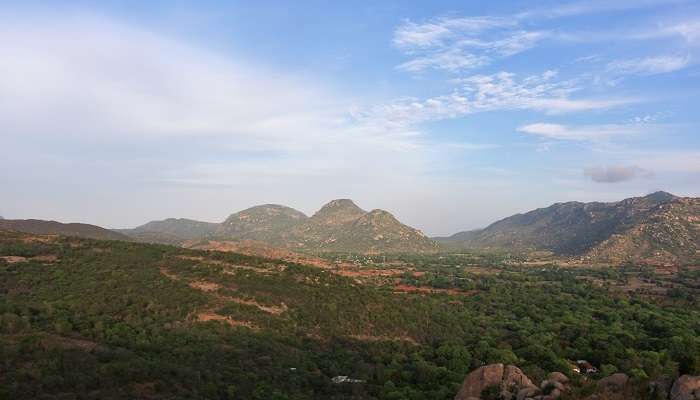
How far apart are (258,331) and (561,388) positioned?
45661 mm

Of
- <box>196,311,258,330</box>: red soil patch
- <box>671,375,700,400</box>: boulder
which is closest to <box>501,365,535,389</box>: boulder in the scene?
<box>671,375,700,400</box>: boulder

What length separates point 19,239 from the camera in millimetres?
82688

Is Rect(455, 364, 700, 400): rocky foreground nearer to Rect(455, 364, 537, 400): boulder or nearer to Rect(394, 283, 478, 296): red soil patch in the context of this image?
Rect(455, 364, 537, 400): boulder

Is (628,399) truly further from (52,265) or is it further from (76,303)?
(52,265)

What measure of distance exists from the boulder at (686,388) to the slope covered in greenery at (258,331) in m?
2.72

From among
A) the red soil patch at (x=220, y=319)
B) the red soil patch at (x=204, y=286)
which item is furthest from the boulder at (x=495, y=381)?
the red soil patch at (x=204, y=286)

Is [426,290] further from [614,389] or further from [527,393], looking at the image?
[614,389]

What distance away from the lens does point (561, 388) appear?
25.2 meters

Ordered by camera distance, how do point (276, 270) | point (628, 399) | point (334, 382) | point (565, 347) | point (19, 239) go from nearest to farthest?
point (628, 399)
point (334, 382)
point (565, 347)
point (19, 239)
point (276, 270)

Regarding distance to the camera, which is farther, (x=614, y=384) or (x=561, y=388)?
(x=561, y=388)

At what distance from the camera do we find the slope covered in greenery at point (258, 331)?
38.9 metres

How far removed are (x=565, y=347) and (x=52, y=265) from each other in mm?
77669

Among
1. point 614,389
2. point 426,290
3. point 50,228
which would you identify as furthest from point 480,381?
point 50,228

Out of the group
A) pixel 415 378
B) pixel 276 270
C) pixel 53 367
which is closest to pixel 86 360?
pixel 53 367
